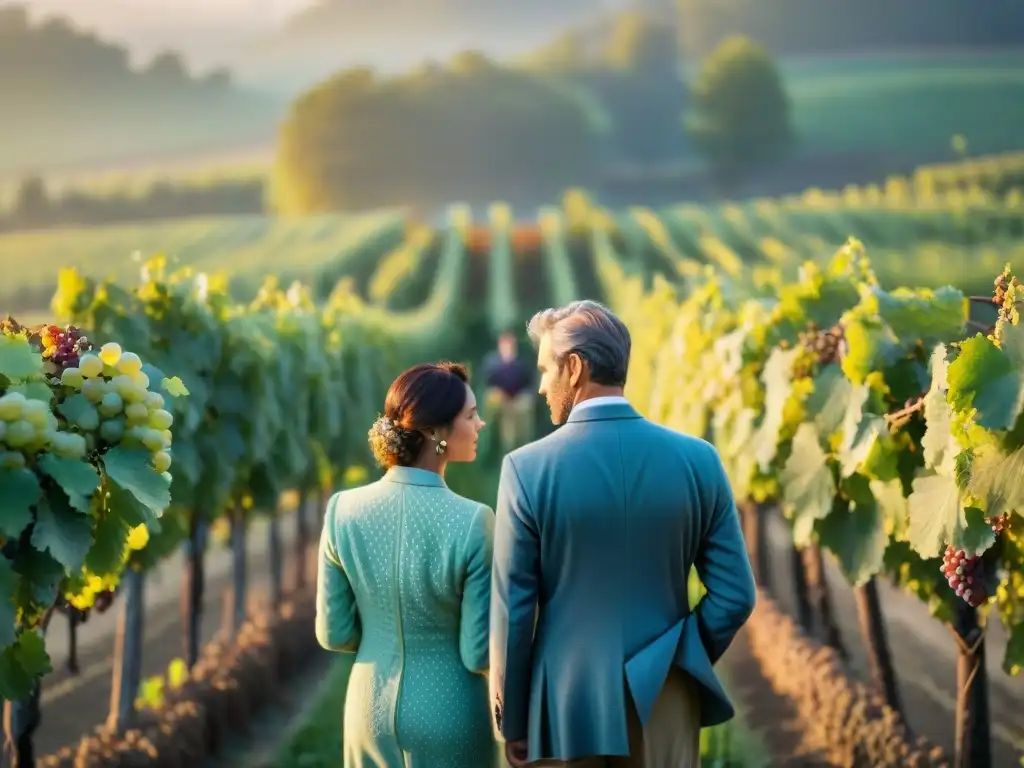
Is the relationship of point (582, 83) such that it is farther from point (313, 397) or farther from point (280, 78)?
point (313, 397)

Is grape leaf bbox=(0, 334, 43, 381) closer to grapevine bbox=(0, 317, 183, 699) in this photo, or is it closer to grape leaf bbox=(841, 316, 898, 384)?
grapevine bbox=(0, 317, 183, 699)

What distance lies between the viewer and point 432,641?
2.78 meters

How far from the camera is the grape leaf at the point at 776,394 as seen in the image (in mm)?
5039

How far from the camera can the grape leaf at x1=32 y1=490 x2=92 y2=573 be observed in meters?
2.63

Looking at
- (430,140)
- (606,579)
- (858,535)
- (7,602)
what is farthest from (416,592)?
(430,140)

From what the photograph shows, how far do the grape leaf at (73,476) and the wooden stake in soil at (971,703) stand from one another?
2659 millimetres

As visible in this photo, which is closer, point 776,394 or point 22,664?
point 22,664

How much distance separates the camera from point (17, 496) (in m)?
2.57

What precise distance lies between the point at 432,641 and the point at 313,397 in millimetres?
6341

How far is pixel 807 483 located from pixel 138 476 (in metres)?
2.43

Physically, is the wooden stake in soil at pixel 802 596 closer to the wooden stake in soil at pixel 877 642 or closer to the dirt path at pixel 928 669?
the dirt path at pixel 928 669

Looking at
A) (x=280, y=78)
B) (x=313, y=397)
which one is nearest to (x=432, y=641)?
(x=313, y=397)

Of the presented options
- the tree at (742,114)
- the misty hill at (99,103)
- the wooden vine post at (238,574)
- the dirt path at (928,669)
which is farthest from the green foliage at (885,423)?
the tree at (742,114)

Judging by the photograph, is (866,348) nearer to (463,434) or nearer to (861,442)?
(861,442)
